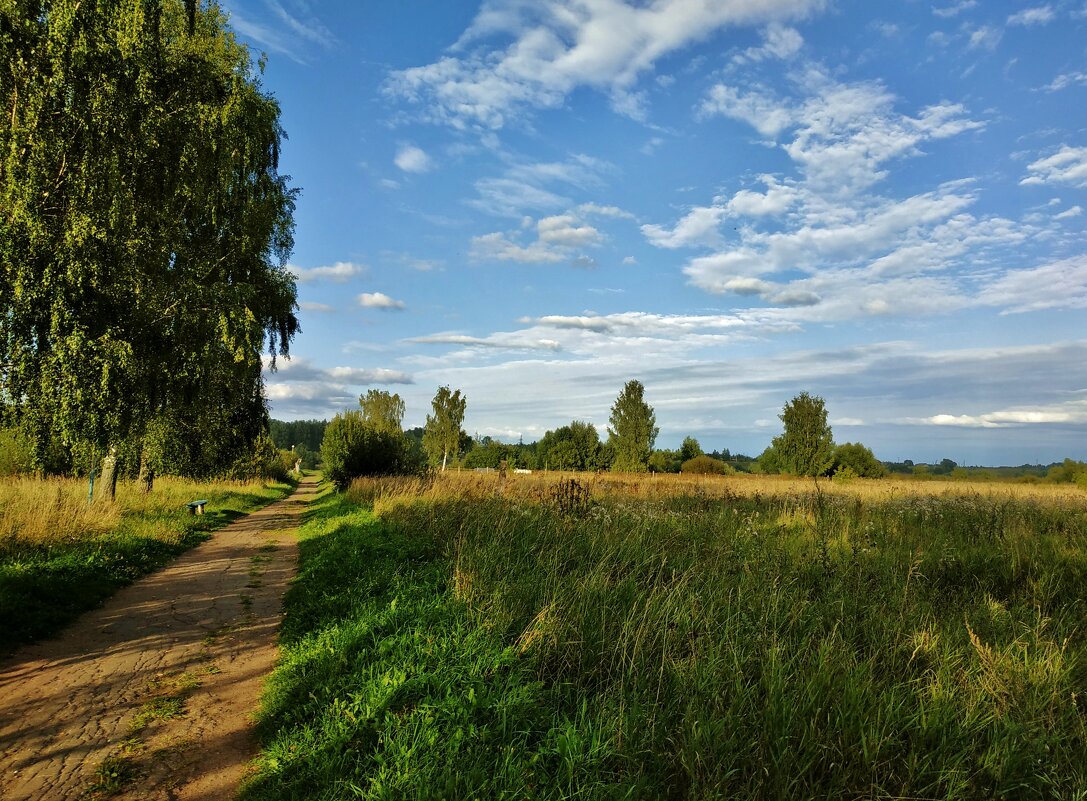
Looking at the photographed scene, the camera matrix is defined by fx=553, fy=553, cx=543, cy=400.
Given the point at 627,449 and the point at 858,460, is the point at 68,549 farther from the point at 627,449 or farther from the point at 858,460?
the point at 858,460

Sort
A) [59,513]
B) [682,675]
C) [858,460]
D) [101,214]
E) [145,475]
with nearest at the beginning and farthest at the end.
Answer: [682,675] → [101,214] → [59,513] → [145,475] → [858,460]

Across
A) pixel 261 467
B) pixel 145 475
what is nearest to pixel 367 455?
pixel 145 475

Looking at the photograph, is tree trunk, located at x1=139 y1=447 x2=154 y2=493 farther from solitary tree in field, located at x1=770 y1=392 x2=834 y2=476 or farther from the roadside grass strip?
solitary tree in field, located at x1=770 y1=392 x2=834 y2=476

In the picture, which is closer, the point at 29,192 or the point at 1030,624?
the point at 1030,624

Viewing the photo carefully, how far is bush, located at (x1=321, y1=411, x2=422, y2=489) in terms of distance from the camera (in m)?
27.9

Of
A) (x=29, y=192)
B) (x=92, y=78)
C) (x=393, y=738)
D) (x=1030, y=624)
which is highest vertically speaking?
(x=92, y=78)

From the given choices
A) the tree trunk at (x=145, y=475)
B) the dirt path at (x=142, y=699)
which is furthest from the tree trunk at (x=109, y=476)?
the dirt path at (x=142, y=699)

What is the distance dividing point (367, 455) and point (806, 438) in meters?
34.7

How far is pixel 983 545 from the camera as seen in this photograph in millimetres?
8594

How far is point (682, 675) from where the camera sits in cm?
374

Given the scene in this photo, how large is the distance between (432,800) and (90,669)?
477cm

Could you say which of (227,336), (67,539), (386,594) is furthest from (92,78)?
(386,594)

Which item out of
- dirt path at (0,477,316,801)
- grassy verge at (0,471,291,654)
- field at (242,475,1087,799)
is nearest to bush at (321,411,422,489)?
grassy verge at (0,471,291,654)

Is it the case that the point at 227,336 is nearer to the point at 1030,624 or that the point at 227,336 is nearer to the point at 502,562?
the point at 502,562
